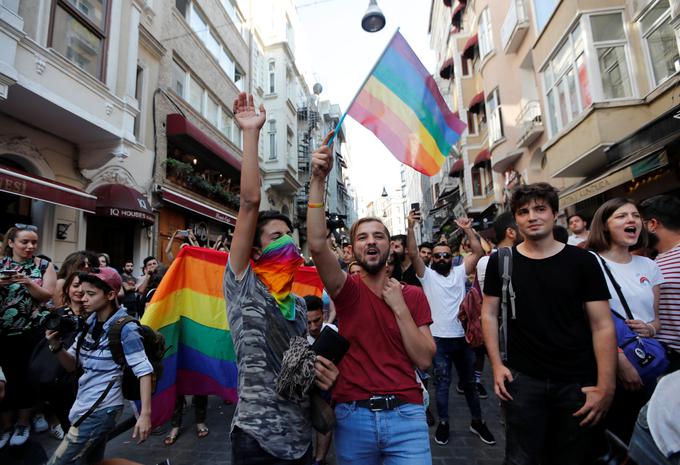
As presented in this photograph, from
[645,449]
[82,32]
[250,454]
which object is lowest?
[250,454]

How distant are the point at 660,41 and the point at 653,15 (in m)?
0.67

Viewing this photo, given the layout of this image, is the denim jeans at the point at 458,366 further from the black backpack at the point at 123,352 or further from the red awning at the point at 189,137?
the red awning at the point at 189,137

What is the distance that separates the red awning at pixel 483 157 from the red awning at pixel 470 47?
5.76m

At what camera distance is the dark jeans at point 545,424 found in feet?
7.07

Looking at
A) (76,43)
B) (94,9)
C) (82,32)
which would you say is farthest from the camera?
(94,9)

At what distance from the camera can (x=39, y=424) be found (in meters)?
4.41

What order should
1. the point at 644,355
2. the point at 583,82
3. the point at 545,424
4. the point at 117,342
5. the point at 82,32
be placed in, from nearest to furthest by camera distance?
the point at 545,424
the point at 644,355
the point at 117,342
the point at 82,32
the point at 583,82

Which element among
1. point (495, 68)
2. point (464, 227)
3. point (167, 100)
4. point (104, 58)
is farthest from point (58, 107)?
point (495, 68)

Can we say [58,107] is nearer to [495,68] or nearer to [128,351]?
[128,351]

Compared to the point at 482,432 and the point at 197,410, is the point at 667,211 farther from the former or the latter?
the point at 197,410

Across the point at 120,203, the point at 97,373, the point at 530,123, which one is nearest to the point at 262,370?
the point at 97,373

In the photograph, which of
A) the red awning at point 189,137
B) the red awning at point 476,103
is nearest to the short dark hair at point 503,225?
the red awning at point 189,137

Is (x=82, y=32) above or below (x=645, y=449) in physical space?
above

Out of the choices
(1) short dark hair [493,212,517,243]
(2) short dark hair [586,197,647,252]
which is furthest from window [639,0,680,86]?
(2) short dark hair [586,197,647,252]
